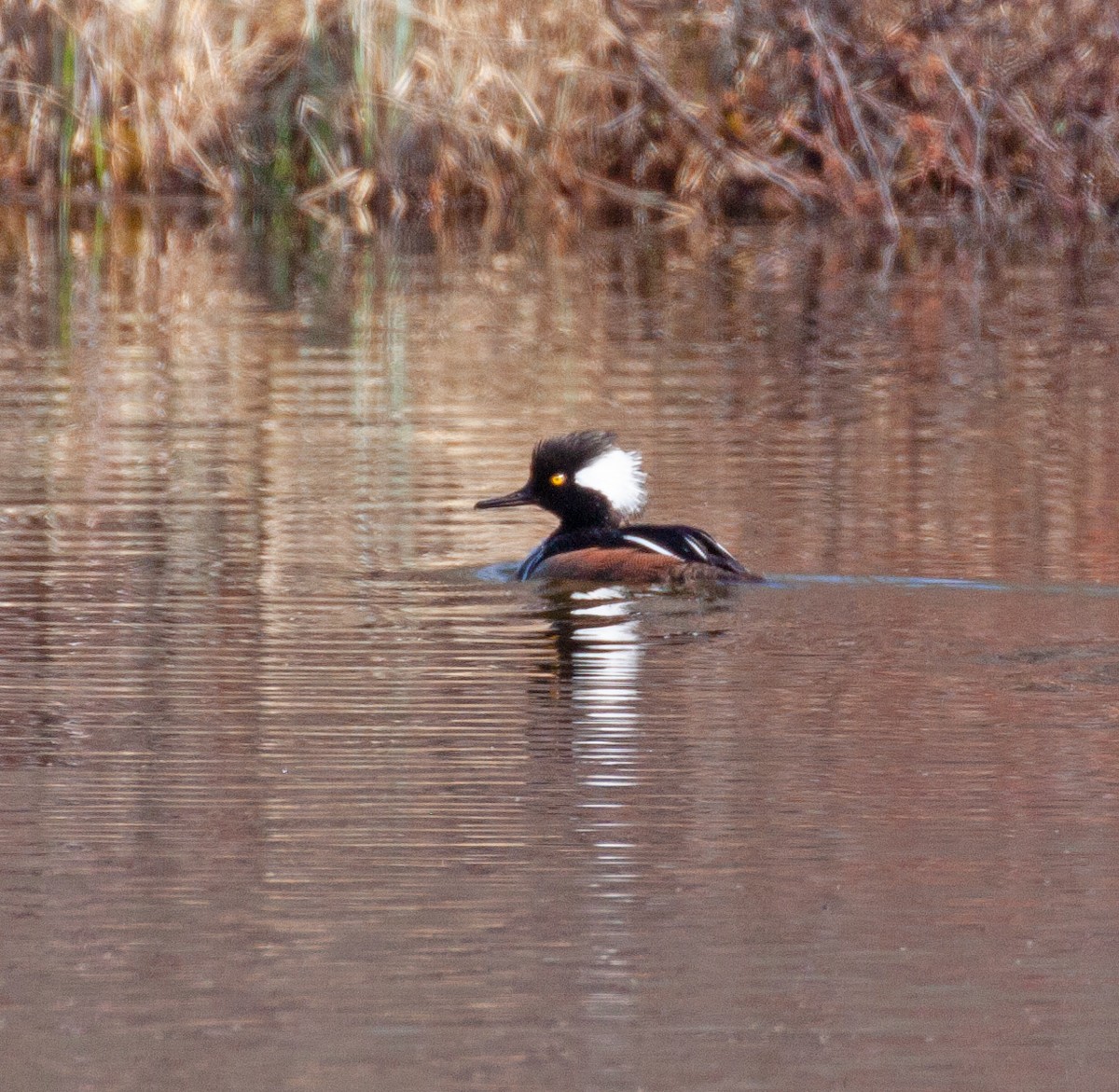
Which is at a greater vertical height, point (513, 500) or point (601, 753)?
point (513, 500)

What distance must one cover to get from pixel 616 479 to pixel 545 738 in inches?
112

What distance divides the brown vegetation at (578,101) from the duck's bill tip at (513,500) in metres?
10.3

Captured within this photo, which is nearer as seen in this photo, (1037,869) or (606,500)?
(1037,869)

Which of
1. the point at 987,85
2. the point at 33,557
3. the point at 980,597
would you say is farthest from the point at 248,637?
the point at 987,85

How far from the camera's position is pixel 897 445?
31.7ft

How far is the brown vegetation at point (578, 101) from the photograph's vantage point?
1852 centimetres

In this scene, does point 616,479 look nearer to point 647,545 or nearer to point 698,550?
point 647,545

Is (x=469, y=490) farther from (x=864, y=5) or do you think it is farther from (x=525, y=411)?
(x=864, y=5)

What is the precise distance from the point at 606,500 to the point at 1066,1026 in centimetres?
464

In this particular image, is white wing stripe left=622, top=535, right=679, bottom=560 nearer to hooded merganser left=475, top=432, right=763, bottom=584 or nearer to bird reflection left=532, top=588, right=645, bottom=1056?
hooded merganser left=475, top=432, right=763, bottom=584

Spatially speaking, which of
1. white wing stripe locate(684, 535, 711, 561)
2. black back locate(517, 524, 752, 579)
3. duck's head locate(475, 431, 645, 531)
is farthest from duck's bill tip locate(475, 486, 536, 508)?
white wing stripe locate(684, 535, 711, 561)

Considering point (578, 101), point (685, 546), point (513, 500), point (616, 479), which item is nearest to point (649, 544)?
point (685, 546)

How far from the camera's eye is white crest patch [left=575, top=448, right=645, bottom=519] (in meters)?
7.95

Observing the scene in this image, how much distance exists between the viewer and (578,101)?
19.3 meters
